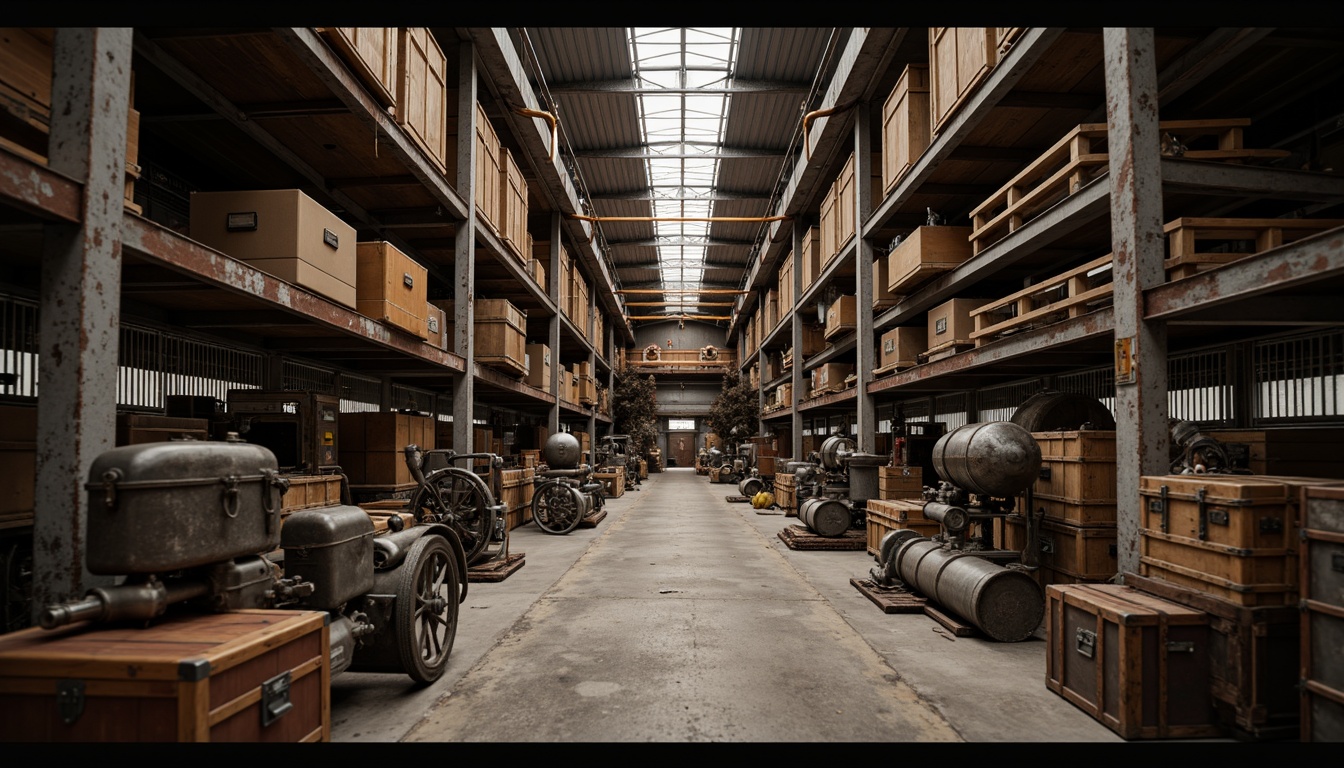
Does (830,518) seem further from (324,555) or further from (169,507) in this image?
(169,507)

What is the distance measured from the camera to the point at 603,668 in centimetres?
493

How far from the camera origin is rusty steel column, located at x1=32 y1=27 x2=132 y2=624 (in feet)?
10.8

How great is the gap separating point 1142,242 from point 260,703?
6387mm

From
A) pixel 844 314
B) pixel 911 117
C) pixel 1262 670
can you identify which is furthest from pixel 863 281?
pixel 1262 670

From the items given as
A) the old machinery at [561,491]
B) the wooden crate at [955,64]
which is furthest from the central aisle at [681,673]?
the wooden crate at [955,64]

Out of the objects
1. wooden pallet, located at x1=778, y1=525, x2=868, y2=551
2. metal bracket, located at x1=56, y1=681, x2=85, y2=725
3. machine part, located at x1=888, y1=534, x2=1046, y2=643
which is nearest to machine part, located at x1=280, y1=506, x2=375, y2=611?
metal bracket, located at x1=56, y1=681, x2=85, y2=725

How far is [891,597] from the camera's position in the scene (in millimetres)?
6977

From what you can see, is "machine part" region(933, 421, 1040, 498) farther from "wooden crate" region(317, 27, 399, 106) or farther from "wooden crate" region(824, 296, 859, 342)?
"wooden crate" region(824, 296, 859, 342)

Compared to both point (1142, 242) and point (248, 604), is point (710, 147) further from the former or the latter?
point (248, 604)

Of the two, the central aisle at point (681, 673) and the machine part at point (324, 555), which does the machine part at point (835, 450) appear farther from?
the machine part at point (324, 555)

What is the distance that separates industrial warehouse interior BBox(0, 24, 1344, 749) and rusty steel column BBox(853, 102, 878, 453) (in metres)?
0.10

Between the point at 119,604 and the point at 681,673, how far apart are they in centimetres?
336

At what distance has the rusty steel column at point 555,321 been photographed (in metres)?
17.1

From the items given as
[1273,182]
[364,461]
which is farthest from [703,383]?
[1273,182]
